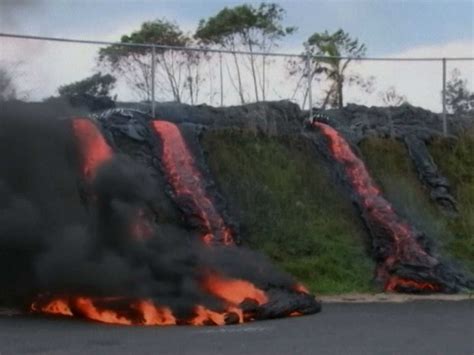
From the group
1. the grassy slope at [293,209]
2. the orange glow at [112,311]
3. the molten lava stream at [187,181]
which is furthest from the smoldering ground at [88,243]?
the grassy slope at [293,209]

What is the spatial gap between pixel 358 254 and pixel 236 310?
5.74m

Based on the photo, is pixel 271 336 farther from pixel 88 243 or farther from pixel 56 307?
pixel 56 307

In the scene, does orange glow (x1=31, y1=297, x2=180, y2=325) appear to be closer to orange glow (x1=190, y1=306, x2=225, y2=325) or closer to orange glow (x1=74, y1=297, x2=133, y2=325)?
orange glow (x1=74, y1=297, x2=133, y2=325)

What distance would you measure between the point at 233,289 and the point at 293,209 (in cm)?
550

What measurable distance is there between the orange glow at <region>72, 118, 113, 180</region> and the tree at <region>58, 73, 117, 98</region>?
1630mm

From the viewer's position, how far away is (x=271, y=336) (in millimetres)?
12773

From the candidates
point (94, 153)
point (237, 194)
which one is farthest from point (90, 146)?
point (237, 194)

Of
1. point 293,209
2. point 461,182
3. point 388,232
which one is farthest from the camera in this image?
point 461,182

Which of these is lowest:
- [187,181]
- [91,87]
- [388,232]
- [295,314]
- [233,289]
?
[295,314]

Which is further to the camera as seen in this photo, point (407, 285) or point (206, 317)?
point (407, 285)

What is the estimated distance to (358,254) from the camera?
19.7m

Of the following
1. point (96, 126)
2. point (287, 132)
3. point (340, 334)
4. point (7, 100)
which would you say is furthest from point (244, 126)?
point (340, 334)

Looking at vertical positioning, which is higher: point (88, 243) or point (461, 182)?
point (461, 182)

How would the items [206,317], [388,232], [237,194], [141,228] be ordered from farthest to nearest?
[237,194] → [388,232] → [141,228] → [206,317]
